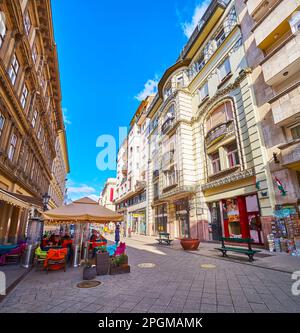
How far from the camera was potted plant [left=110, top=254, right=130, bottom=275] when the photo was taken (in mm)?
7027

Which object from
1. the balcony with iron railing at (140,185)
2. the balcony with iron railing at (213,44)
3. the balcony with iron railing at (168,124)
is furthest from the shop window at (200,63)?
the balcony with iron railing at (140,185)

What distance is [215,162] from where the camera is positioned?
1762 cm

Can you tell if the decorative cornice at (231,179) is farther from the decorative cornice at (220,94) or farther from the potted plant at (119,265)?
the potted plant at (119,265)

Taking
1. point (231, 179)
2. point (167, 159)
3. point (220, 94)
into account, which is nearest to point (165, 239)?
point (231, 179)

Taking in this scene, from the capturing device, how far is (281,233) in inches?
420

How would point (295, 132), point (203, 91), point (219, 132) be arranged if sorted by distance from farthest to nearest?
point (203, 91) < point (219, 132) < point (295, 132)

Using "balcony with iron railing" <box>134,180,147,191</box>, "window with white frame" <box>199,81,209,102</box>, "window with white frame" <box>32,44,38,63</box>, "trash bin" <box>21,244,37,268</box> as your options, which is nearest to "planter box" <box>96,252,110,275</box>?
"trash bin" <box>21,244,37,268</box>

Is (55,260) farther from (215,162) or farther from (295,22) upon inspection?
(295,22)

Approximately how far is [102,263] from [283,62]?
14.4 meters

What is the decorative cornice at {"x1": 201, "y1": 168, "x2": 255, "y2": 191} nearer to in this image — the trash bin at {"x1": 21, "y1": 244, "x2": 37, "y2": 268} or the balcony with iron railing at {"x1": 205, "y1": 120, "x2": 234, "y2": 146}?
the balcony with iron railing at {"x1": 205, "y1": 120, "x2": 234, "y2": 146}

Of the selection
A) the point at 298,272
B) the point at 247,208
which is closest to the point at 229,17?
the point at 247,208

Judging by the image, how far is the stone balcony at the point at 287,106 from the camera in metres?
10.3

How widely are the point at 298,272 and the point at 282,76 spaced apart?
36.0ft

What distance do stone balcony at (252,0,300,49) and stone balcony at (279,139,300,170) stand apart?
7.78 meters
